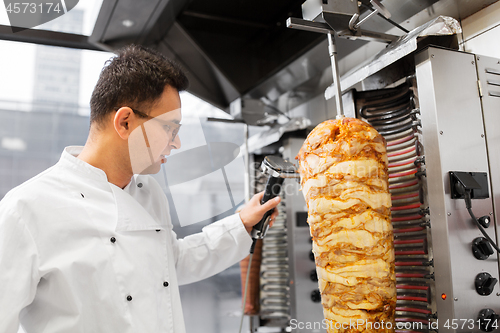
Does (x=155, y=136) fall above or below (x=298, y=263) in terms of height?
above

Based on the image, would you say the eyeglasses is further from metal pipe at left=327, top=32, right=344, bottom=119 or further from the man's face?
metal pipe at left=327, top=32, right=344, bottom=119

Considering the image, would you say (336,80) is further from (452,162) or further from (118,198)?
(118,198)

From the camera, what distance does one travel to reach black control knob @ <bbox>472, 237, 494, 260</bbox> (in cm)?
128

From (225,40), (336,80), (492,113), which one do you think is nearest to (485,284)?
(492,113)

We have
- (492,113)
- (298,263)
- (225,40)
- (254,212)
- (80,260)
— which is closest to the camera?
(80,260)

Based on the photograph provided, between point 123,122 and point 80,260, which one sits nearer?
point 80,260

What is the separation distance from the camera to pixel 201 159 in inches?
57.2

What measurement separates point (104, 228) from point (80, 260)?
A: 0.43 ft

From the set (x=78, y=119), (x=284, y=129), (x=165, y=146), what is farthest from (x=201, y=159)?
(x=78, y=119)

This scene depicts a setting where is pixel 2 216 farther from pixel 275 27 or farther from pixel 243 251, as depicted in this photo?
pixel 275 27

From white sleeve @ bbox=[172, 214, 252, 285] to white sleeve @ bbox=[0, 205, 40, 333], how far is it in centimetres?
73

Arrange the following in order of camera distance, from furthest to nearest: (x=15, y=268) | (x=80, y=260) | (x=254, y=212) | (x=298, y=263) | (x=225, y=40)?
1. (x=225, y=40)
2. (x=298, y=263)
3. (x=254, y=212)
4. (x=80, y=260)
5. (x=15, y=268)

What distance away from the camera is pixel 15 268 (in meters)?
1.03

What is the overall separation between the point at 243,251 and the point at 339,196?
0.69 m
